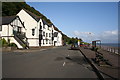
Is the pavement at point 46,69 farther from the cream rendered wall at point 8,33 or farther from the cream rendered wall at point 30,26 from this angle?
the cream rendered wall at point 30,26

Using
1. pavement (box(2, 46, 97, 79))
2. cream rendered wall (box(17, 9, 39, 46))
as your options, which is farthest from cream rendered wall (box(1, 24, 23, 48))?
pavement (box(2, 46, 97, 79))

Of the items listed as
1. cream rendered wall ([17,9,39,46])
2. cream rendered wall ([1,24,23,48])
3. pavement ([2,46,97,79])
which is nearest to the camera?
pavement ([2,46,97,79])

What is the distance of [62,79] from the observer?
636 centimetres

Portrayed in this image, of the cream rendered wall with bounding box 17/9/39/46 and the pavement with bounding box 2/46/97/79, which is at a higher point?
the cream rendered wall with bounding box 17/9/39/46

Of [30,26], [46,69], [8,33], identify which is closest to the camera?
[46,69]

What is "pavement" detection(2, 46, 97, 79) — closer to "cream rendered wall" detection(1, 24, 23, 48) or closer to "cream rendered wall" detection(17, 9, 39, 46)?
"cream rendered wall" detection(1, 24, 23, 48)

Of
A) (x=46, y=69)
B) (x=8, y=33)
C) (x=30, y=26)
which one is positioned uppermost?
(x=30, y=26)

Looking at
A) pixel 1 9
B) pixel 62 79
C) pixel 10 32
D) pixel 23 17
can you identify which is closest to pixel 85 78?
pixel 62 79

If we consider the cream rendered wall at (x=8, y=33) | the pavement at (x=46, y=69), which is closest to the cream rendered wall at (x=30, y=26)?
the cream rendered wall at (x=8, y=33)

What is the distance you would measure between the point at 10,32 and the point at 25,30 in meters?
8.19

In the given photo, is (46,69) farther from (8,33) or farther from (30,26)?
(30,26)

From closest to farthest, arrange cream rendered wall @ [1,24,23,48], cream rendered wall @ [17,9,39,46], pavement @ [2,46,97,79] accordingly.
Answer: pavement @ [2,46,97,79], cream rendered wall @ [1,24,23,48], cream rendered wall @ [17,9,39,46]

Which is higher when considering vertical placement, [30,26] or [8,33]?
[30,26]

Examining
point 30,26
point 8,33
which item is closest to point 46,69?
point 8,33
